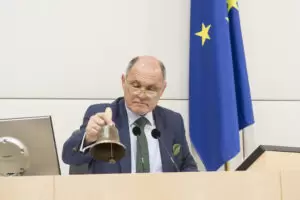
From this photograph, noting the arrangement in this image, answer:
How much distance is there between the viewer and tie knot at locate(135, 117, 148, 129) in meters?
2.13

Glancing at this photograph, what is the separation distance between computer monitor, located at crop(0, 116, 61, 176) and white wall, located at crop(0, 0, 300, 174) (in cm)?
66

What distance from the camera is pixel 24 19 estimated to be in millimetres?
2705

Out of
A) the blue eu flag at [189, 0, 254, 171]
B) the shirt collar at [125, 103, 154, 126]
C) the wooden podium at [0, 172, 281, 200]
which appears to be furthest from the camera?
the blue eu flag at [189, 0, 254, 171]

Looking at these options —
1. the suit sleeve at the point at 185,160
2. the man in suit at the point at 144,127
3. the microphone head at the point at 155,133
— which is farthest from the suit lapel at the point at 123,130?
the suit sleeve at the point at 185,160

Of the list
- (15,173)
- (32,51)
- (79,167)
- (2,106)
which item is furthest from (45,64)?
(15,173)

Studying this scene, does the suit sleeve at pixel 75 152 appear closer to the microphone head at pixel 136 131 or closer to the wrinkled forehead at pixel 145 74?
the microphone head at pixel 136 131

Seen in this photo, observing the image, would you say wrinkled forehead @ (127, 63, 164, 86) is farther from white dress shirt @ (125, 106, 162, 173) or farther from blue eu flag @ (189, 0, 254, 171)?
blue eu flag @ (189, 0, 254, 171)

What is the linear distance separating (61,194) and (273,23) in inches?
67.4

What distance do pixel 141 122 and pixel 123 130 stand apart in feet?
0.26

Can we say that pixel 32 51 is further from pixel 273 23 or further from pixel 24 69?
pixel 273 23

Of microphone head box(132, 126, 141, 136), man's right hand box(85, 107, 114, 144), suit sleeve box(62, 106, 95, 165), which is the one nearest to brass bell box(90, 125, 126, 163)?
man's right hand box(85, 107, 114, 144)

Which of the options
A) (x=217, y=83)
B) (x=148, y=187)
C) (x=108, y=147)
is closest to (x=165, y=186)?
(x=148, y=187)

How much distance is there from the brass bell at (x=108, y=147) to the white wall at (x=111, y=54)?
89cm

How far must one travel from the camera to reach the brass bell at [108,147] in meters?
1.70
